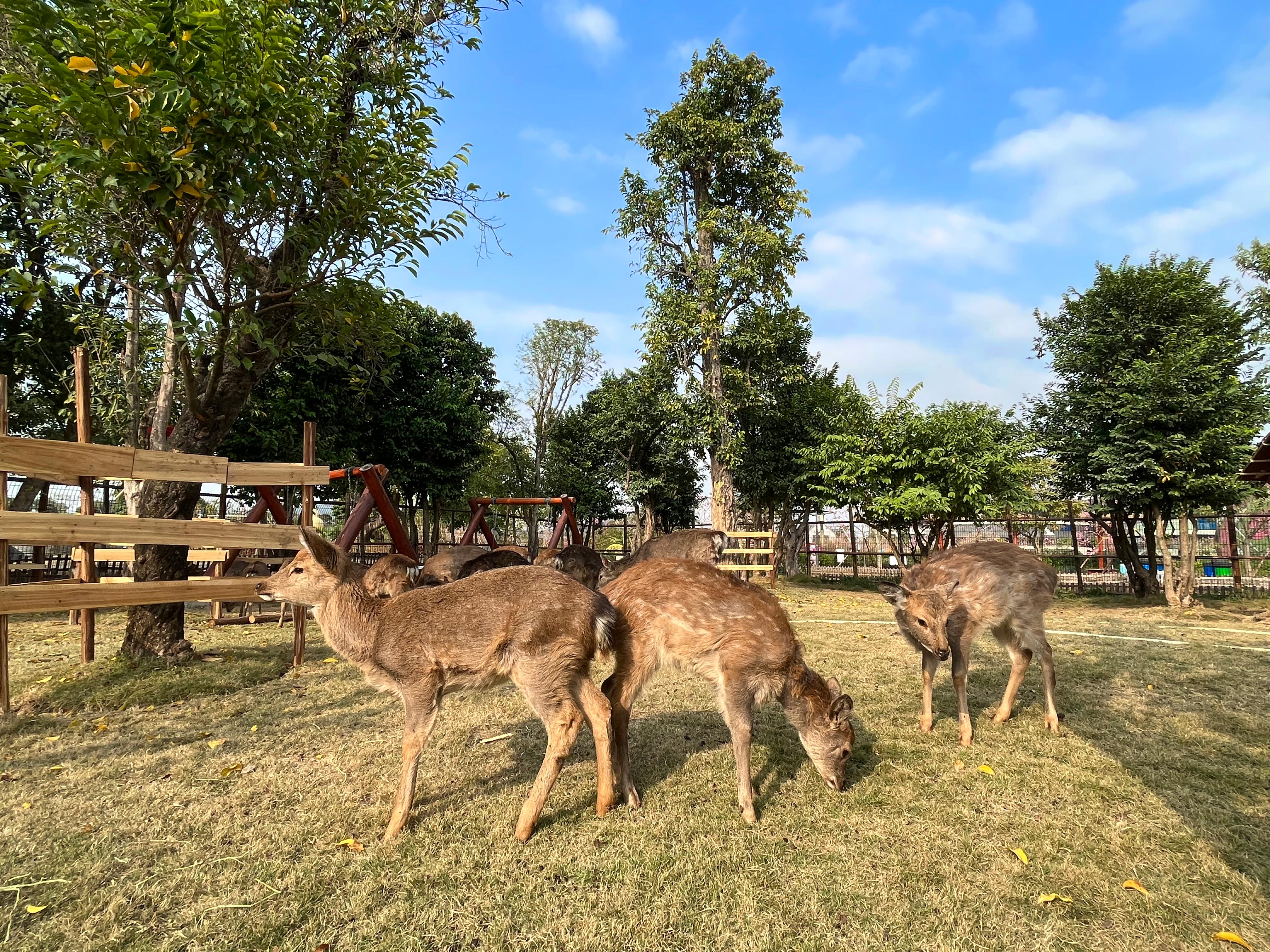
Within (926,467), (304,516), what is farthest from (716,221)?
(304,516)

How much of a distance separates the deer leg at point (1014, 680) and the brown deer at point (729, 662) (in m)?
2.43

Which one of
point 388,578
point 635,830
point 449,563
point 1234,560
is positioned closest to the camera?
point 635,830

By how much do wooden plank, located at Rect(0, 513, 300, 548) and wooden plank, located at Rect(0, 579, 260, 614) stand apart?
426 mm

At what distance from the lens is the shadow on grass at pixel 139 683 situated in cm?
643

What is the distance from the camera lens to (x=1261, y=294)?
2162cm

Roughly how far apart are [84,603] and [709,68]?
901 inches

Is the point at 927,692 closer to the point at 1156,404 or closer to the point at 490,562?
the point at 490,562

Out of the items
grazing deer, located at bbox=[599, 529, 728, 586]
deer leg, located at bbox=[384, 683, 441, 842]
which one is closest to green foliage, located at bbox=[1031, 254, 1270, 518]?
grazing deer, located at bbox=[599, 529, 728, 586]

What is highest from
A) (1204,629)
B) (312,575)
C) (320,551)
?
(320,551)

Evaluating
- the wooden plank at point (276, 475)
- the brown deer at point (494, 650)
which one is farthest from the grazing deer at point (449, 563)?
the brown deer at point (494, 650)

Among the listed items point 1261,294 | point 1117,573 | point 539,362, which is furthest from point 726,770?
point 539,362

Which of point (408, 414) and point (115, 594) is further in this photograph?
point (408, 414)

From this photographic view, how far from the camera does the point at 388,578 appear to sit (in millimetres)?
6730

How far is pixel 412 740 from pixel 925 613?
4.56 m
